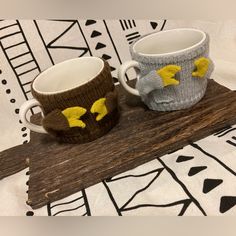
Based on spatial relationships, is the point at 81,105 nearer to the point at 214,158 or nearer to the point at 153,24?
the point at 214,158

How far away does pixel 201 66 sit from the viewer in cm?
41

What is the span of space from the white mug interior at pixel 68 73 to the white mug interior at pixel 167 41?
0.20ft

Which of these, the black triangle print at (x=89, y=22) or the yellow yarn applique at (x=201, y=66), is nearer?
the yellow yarn applique at (x=201, y=66)

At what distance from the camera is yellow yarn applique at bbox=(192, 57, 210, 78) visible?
41 centimetres

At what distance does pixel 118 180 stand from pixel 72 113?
0.29ft

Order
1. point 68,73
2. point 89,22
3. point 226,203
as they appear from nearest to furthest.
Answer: point 226,203
point 68,73
point 89,22

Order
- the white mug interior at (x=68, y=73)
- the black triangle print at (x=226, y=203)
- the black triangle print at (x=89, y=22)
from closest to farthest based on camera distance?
1. the black triangle print at (x=226, y=203)
2. the white mug interior at (x=68, y=73)
3. the black triangle print at (x=89, y=22)

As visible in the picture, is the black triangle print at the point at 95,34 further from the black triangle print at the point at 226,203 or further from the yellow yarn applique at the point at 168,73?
the black triangle print at the point at 226,203

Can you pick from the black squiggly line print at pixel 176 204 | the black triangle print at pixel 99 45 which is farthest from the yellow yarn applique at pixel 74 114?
the black triangle print at pixel 99 45

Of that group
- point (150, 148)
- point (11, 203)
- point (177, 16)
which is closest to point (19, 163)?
point (11, 203)

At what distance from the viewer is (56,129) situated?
0.40m

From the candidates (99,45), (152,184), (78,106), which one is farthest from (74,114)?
(99,45)

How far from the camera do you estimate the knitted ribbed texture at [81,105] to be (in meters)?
0.38

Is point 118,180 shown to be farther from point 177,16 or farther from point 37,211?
point 177,16
